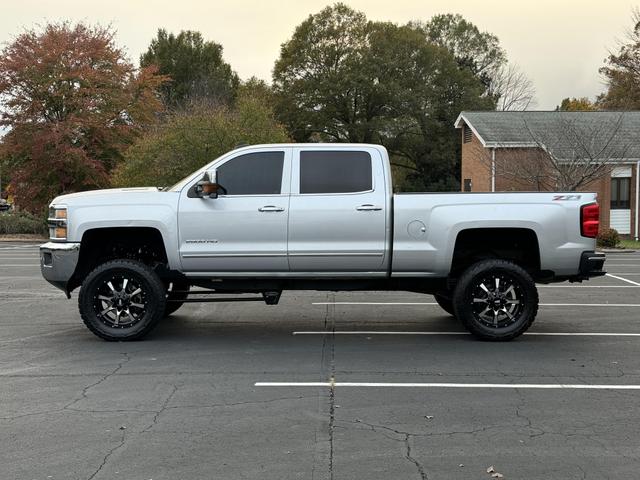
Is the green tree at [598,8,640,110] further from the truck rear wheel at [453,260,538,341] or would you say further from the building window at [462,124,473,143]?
the truck rear wheel at [453,260,538,341]

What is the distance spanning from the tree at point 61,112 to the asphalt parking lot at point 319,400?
22076 millimetres

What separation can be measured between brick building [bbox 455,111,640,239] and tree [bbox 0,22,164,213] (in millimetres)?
16451

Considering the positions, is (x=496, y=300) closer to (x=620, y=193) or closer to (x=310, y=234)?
(x=310, y=234)

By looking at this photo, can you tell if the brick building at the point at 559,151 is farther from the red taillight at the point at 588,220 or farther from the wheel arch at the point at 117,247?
the wheel arch at the point at 117,247

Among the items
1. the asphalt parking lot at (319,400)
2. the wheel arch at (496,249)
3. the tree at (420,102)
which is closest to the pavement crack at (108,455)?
the asphalt parking lot at (319,400)

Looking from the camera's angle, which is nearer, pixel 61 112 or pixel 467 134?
pixel 61 112

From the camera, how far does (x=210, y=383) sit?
6.27 meters

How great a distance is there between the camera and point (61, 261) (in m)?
8.08

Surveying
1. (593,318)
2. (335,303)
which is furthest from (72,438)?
(593,318)

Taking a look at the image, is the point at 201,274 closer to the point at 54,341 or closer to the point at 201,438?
the point at 54,341

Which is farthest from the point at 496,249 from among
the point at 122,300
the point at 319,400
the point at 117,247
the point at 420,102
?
→ the point at 420,102

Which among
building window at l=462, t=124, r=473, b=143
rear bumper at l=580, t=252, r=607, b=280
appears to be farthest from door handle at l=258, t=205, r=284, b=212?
building window at l=462, t=124, r=473, b=143

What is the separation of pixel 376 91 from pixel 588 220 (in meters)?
42.6

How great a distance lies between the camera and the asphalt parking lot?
4375 millimetres
